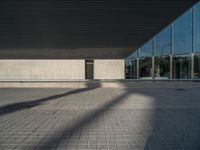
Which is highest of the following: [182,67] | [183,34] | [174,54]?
[183,34]

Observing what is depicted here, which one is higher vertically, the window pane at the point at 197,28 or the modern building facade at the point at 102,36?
the window pane at the point at 197,28

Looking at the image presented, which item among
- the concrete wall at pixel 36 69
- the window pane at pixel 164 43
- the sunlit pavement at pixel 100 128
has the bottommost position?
the sunlit pavement at pixel 100 128

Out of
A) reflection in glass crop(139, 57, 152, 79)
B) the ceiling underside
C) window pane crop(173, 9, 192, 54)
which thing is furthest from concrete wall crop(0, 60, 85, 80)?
the ceiling underside

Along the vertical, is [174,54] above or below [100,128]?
above

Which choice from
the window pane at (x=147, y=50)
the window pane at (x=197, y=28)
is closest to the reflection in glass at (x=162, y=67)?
the window pane at (x=147, y=50)

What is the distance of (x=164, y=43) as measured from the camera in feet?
96.6

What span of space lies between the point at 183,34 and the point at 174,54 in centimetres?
260

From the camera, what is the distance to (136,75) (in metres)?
33.1

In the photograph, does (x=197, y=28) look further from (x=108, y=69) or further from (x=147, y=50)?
(x=108, y=69)

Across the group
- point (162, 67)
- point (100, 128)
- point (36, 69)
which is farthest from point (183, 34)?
point (100, 128)

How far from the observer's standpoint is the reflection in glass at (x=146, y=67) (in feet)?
103

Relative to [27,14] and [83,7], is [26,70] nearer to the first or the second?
[27,14]

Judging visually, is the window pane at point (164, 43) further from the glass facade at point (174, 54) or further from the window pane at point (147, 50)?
the window pane at point (147, 50)

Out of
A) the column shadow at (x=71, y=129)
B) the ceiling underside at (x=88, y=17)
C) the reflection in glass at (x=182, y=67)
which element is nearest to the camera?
the column shadow at (x=71, y=129)
